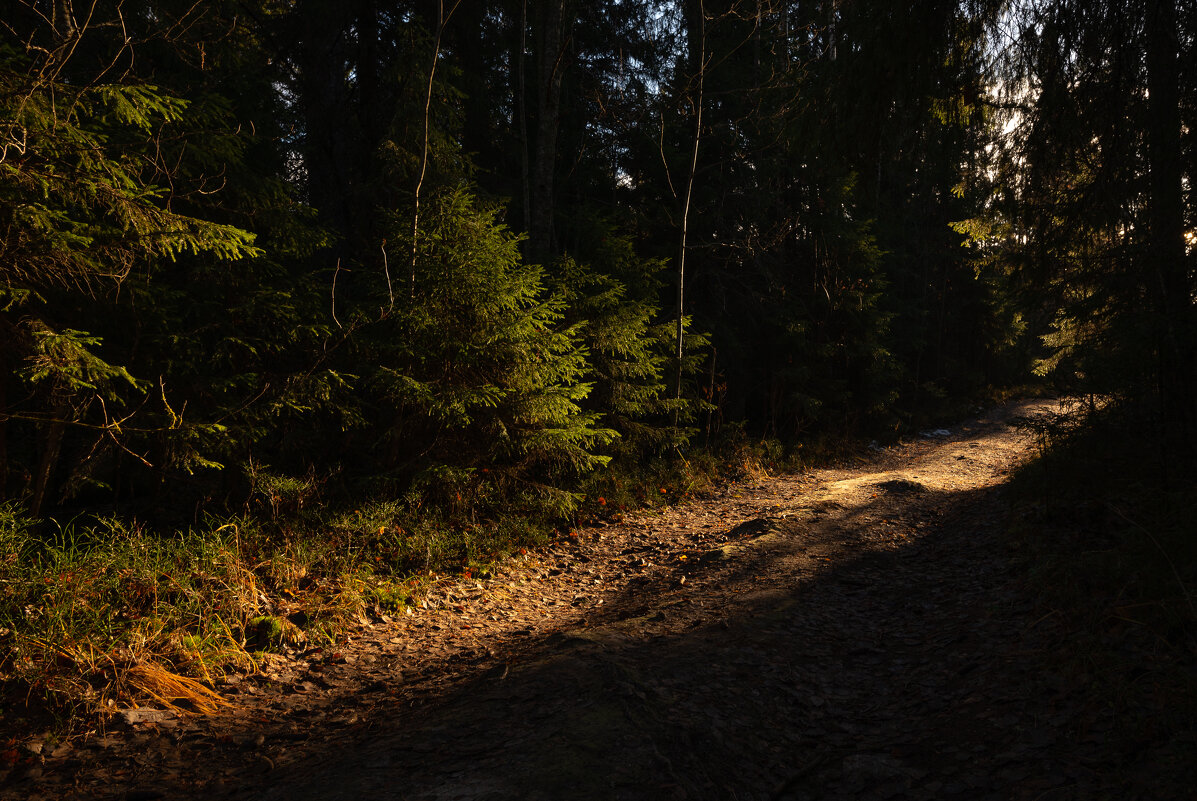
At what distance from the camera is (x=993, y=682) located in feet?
12.3

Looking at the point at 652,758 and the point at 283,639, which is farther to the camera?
the point at 283,639

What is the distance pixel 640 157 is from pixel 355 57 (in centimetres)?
779

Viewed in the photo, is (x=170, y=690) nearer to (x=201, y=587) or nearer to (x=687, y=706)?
(x=201, y=587)

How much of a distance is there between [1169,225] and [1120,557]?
321 centimetres

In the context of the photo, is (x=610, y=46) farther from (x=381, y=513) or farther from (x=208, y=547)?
(x=208, y=547)

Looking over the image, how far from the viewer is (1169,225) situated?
5.36 meters

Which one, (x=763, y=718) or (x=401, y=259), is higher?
(x=401, y=259)

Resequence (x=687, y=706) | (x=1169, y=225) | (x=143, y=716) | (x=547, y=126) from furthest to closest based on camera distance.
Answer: (x=547, y=126)
(x=1169, y=225)
(x=143, y=716)
(x=687, y=706)

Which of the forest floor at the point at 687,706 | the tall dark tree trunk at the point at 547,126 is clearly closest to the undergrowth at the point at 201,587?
the forest floor at the point at 687,706

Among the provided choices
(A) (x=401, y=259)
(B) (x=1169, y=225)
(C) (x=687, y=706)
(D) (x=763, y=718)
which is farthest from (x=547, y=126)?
(D) (x=763, y=718)

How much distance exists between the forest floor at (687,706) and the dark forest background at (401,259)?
1326mm

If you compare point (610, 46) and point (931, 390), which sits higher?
point (610, 46)

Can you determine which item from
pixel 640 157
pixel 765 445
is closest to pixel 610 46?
pixel 640 157

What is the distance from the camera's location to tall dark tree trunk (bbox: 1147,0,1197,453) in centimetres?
507
